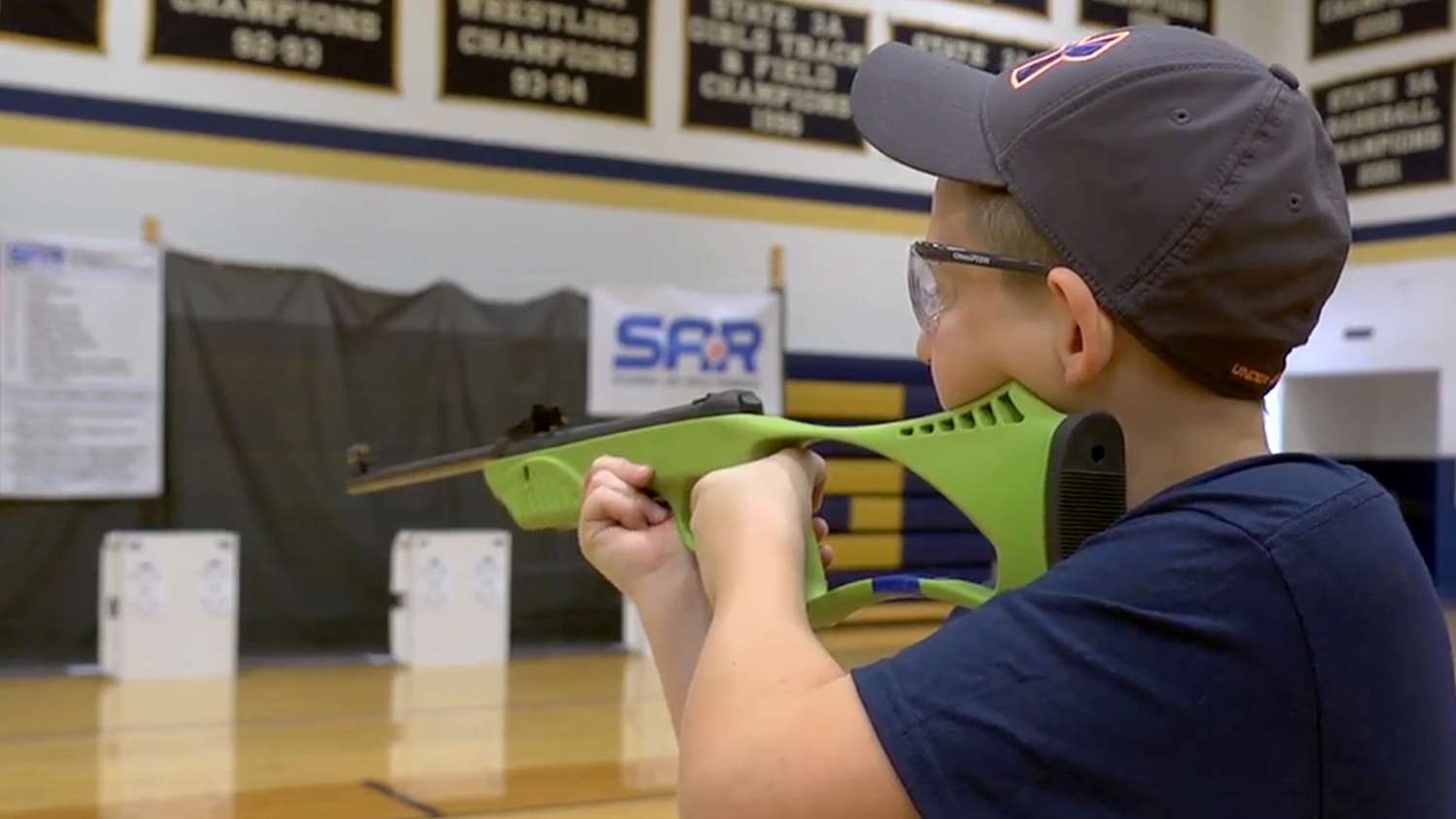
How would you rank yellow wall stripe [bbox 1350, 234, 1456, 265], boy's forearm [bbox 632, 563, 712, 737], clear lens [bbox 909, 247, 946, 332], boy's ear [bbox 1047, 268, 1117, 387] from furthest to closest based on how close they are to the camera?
yellow wall stripe [bbox 1350, 234, 1456, 265] < boy's forearm [bbox 632, 563, 712, 737] < clear lens [bbox 909, 247, 946, 332] < boy's ear [bbox 1047, 268, 1117, 387]

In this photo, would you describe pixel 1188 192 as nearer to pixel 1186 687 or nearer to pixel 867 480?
pixel 1186 687

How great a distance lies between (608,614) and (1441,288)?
3.95 metres

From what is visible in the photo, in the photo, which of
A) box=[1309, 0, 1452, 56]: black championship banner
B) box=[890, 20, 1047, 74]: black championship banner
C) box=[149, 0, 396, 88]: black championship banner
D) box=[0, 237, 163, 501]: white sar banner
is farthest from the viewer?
box=[1309, 0, 1452, 56]: black championship banner

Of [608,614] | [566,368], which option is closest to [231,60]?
[566,368]

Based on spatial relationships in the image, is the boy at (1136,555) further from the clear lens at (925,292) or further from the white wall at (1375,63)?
the white wall at (1375,63)

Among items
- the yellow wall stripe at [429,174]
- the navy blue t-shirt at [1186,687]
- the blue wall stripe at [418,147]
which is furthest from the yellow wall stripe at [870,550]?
the navy blue t-shirt at [1186,687]

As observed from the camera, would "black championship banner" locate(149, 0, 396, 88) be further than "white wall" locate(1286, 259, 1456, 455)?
No

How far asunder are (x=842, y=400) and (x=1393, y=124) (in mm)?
2971

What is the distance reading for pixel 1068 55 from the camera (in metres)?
0.90

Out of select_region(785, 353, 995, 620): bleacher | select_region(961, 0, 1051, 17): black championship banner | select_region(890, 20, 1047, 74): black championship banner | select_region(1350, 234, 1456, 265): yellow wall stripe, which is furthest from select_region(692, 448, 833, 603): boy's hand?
select_region(1350, 234, 1456, 265): yellow wall stripe

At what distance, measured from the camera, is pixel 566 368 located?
215 inches

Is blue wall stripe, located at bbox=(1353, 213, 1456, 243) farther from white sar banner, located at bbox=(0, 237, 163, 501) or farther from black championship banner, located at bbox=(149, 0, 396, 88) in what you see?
white sar banner, located at bbox=(0, 237, 163, 501)

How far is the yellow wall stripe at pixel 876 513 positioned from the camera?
6012 millimetres

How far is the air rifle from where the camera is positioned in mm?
860
